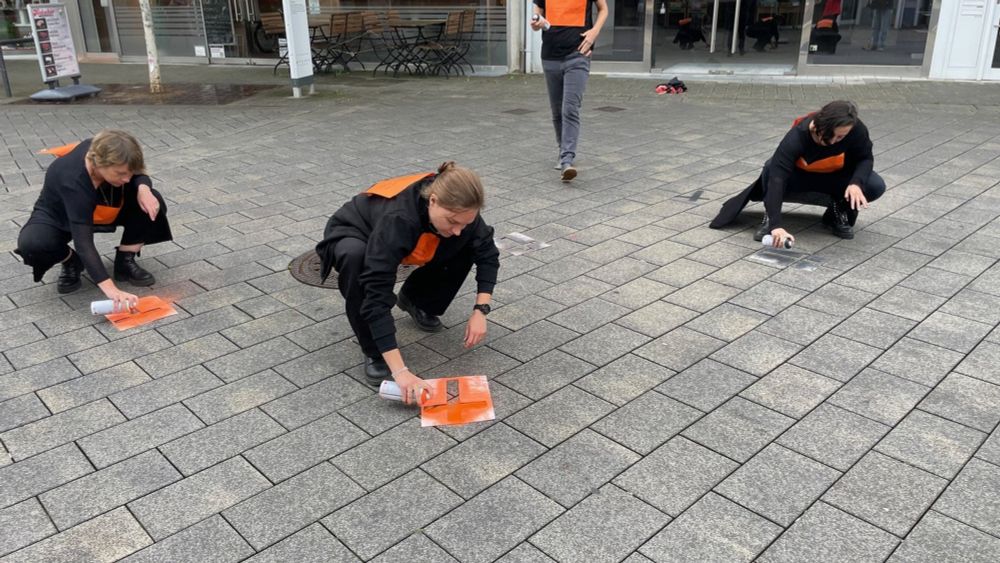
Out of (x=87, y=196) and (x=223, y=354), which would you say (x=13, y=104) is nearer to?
(x=87, y=196)

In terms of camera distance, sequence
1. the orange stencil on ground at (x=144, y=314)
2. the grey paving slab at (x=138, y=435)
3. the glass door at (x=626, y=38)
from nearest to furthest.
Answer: the grey paving slab at (x=138, y=435), the orange stencil on ground at (x=144, y=314), the glass door at (x=626, y=38)

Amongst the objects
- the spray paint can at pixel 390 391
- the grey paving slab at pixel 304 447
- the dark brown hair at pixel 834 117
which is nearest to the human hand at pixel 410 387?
the spray paint can at pixel 390 391

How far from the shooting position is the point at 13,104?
1088 cm

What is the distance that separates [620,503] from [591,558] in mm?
291

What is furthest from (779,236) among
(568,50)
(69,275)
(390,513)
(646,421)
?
(69,275)

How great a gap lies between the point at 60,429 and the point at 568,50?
4783 millimetres

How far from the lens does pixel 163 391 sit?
3.36m

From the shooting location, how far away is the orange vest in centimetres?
314

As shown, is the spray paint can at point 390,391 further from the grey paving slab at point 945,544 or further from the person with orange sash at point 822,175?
the person with orange sash at point 822,175

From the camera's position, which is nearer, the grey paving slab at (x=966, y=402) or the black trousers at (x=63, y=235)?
the grey paving slab at (x=966, y=402)

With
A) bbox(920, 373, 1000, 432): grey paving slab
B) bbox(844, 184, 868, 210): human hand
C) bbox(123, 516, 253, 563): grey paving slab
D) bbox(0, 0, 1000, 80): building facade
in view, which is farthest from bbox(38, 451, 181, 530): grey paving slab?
bbox(0, 0, 1000, 80): building facade

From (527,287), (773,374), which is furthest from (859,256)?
(527,287)

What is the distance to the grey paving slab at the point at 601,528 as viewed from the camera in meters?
2.42

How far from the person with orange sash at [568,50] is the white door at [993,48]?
800 centimetres
